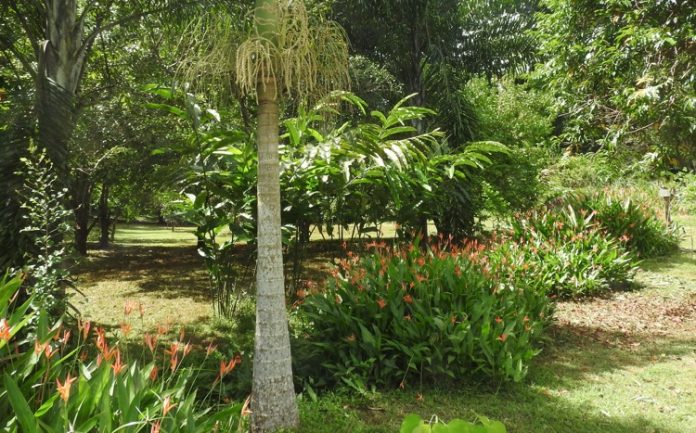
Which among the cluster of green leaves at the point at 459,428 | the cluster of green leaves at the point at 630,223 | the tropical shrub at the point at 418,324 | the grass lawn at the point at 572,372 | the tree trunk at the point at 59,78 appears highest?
the tree trunk at the point at 59,78

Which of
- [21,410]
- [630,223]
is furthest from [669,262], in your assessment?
[21,410]

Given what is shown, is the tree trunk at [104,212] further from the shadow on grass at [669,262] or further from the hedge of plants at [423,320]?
the shadow on grass at [669,262]

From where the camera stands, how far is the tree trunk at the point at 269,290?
127 inches

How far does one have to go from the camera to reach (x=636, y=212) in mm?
10758

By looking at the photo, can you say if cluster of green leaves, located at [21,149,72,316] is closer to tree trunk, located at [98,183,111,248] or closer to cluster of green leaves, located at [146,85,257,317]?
cluster of green leaves, located at [146,85,257,317]

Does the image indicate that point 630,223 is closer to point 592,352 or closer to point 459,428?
point 592,352

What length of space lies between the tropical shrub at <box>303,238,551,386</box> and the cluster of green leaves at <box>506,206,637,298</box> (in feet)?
7.69

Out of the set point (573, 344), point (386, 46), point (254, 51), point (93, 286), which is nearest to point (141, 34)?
point (93, 286)

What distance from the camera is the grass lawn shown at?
367 cm

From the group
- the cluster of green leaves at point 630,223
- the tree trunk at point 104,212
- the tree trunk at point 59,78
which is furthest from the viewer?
the tree trunk at point 104,212

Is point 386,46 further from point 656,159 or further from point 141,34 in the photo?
point 656,159

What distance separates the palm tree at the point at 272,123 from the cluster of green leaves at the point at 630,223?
8.44 metres

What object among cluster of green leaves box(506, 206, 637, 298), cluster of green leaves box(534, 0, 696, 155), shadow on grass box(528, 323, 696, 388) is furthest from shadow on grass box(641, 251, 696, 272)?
shadow on grass box(528, 323, 696, 388)

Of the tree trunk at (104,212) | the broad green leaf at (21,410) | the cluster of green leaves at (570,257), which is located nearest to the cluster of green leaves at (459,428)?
the broad green leaf at (21,410)
